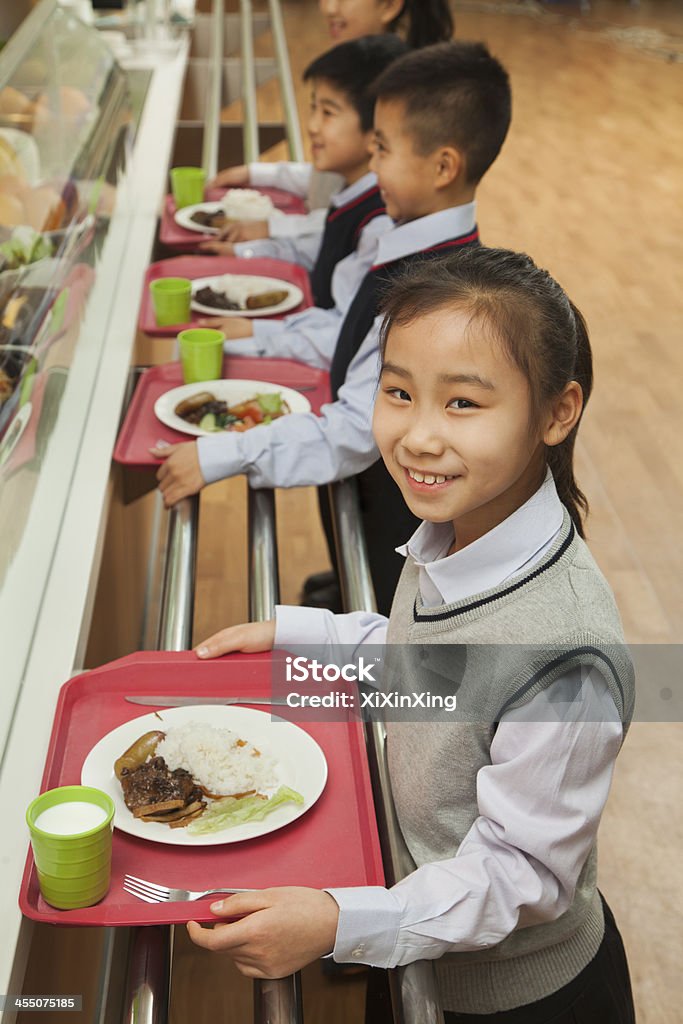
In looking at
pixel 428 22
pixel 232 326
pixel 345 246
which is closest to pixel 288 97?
pixel 428 22

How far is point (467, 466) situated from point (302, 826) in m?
0.39

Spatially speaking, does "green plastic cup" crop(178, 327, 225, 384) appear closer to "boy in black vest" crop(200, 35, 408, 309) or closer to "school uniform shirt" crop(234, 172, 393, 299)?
"boy in black vest" crop(200, 35, 408, 309)

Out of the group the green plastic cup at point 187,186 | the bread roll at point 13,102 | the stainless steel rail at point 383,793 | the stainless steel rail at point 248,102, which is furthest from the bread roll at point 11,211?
the stainless steel rail at point 248,102

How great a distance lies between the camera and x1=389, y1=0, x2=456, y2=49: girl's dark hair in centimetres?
288

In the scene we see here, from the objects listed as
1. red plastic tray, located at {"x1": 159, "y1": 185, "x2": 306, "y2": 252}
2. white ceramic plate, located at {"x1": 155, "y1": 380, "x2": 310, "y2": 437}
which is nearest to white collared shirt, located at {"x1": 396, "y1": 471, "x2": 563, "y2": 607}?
white ceramic plate, located at {"x1": 155, "y1": 380, "x2": 310, "y2": 437}

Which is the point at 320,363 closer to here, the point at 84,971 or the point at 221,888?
the point at 84,971

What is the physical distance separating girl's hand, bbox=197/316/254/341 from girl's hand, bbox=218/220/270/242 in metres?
0.56

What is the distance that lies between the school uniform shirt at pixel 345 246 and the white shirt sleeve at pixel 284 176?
472 mm

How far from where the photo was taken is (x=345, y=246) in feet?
8.06

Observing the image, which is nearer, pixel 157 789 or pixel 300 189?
pixel 157 789

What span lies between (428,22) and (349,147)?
0.75 metres

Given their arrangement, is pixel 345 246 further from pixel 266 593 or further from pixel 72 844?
pixel 72 844

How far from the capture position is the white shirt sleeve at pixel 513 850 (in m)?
0.93

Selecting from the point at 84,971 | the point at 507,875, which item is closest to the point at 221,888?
the point at 507,875
